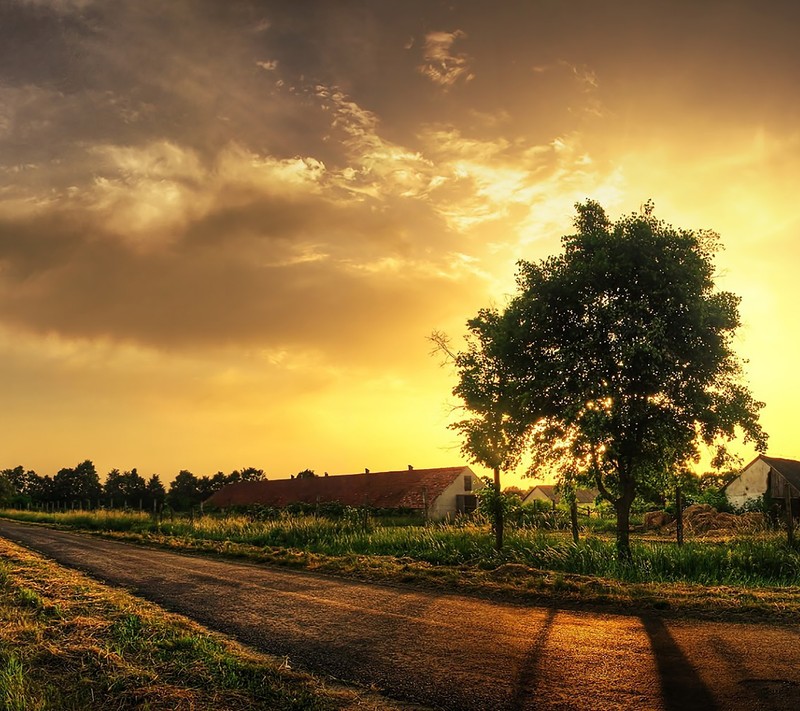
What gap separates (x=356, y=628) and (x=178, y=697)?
11.9 ft

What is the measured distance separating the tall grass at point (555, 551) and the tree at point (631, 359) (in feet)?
4.78

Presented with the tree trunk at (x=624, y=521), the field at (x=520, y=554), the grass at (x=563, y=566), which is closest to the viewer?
the grass at (x=563, y=566)

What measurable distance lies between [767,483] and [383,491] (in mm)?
33042

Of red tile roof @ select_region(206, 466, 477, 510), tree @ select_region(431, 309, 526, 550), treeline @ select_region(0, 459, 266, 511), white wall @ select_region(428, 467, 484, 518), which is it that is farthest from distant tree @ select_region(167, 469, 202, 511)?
tree @ select_region(431, 309, 526, 550)

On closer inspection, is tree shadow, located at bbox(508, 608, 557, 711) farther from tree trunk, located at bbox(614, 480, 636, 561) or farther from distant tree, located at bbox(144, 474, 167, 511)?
distant tree, located at bbox(144, 474, 167, 511)

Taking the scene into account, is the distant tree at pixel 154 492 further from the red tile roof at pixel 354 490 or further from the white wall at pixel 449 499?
the white wall at pixel 449 499

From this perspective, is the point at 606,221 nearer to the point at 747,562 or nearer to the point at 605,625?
the point at 747,562

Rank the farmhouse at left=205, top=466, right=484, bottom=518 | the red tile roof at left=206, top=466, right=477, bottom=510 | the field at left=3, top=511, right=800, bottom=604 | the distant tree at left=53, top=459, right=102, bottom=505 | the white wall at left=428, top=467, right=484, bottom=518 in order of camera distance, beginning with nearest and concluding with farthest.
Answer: the field at left=3, top=511, right=800, bottom=604
the white wall at left=428, top=467, right=484, bottom=518
the farmhouse at left=205, top=466, right=484, bottom=518
the red tile roof at left=206, top=466, right=477, bottom=510
the distant tree at left=53, top=459, right=102, bottom=505

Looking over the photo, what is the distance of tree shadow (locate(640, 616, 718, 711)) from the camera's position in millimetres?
5895

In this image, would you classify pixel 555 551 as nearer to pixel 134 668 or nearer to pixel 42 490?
pixel 134 668

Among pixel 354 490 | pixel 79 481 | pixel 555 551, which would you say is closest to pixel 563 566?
pixel 555 551

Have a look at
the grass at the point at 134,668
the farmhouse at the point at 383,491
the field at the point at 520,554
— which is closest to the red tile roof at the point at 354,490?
the farmhouse at the point at 383,491

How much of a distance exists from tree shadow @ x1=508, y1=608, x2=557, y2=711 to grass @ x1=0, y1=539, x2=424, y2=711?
4.31 ft

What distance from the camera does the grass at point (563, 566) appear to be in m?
11.4
